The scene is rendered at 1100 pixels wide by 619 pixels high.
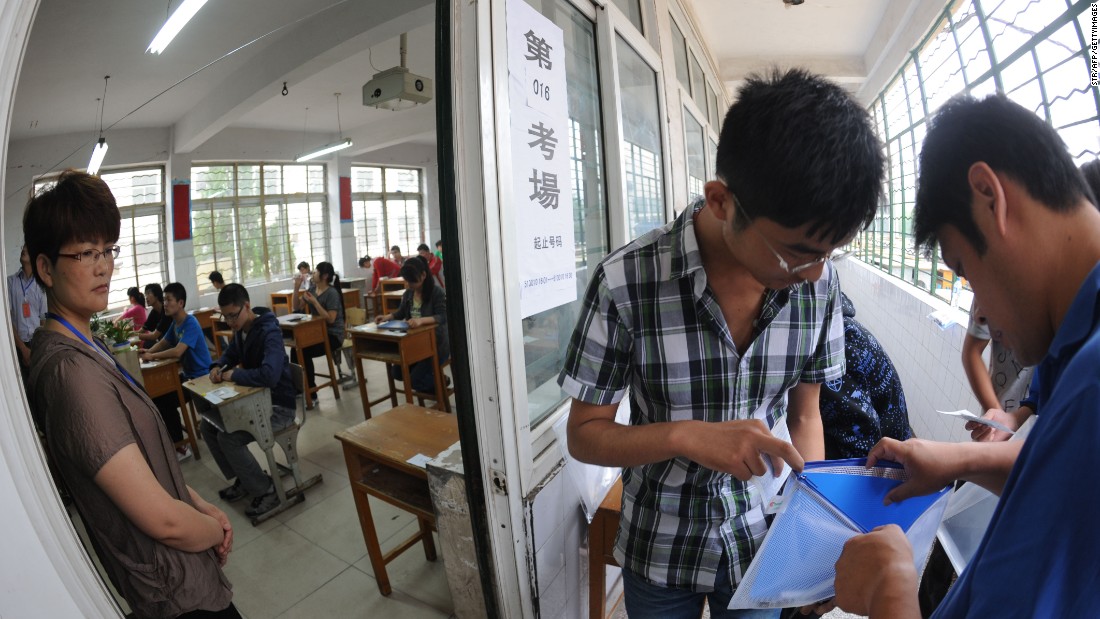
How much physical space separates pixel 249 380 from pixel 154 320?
3.12 m

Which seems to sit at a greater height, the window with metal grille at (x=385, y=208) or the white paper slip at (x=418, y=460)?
the window with metal grille at (x=385, y=208)

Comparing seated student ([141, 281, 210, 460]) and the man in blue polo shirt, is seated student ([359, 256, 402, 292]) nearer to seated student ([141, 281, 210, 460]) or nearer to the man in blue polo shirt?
seated student ([141, 281, 210, 460])

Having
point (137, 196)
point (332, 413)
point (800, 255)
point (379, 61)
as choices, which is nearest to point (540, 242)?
point (800, 255)

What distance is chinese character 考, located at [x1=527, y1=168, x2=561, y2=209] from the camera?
4.60ft

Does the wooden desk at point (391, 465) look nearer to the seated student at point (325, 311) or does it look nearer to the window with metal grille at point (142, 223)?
the seated student at point (325, 311)

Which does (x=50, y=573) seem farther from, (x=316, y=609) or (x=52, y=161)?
(x=52, y=161)

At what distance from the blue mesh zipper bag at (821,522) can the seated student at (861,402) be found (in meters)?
0.56

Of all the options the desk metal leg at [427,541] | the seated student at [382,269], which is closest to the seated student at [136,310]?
the seated student at [382,269]

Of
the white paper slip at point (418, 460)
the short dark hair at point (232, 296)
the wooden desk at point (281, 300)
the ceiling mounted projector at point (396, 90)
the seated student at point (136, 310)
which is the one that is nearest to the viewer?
the white paper slip at point (418, 460)

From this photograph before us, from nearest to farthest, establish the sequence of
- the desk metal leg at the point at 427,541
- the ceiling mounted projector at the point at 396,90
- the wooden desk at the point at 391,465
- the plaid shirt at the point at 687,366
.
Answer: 1. the plaid shirt at the point at 687,366
2. the wooden desk at the point at 391,465
3. the desk metal leg at the point at 427,541
4. the ceiling mounted projector at the point at 396,90

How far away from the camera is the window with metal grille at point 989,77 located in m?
2.12

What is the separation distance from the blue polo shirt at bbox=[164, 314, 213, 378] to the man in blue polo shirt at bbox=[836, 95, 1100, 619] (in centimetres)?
448

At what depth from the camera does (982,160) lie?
23.2 inches

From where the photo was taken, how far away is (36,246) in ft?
3.47
